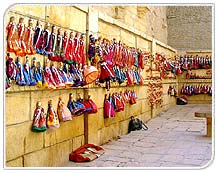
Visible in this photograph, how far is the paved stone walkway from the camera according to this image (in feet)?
10.7

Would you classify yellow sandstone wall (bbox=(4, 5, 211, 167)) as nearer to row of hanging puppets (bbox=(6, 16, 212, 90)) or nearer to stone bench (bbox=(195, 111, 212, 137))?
row of hanging puppets (bbox=(6, 16, 212, 90))

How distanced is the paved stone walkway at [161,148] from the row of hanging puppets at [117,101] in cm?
35

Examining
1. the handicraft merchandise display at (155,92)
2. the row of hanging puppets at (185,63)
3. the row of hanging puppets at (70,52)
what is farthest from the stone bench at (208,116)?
the row of hanging puppets at (185,63)

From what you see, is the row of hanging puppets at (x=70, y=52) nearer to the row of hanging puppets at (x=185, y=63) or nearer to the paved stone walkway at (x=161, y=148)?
the paved stone walkway at (x=161, y=148)

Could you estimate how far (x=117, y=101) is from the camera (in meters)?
4.36

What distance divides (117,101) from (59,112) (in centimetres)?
142

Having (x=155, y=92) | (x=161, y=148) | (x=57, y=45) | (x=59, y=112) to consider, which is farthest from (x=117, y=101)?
(x=155, y=92)

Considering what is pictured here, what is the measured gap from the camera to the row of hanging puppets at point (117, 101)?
406 cm

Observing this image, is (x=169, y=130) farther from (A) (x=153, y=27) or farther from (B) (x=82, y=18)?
(A) (x=153, y=27)

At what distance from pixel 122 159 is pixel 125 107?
1502 mm

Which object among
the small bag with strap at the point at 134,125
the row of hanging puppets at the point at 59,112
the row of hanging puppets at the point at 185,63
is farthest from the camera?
the row of hanging puppets at the point at 185,63

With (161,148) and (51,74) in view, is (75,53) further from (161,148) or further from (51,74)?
(161,148)

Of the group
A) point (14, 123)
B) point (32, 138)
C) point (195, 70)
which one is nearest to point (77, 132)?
point (32, 138)

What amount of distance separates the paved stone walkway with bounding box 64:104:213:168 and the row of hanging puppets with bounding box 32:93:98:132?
1.38 feet
